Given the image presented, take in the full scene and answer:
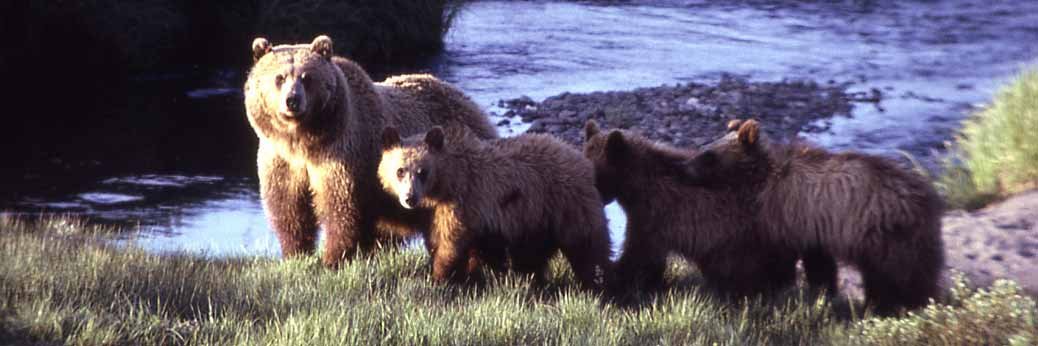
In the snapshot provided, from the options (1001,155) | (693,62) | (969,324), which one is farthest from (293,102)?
(693,62)

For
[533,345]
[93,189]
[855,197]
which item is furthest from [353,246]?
[93,189]

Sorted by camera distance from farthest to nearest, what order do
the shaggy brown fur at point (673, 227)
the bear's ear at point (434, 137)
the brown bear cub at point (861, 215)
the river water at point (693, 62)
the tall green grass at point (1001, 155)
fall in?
the river water at point (693, 62) → the tall green grass at point (1001, 155) → the shaggy brown fur at point (673, 227) → the bear's ear at point (434, 137) → the brown bear cub at point (861, 215)

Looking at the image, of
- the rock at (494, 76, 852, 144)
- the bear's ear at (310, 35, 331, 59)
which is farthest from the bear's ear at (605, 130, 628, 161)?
the rock at (494, 76, 852, 144)

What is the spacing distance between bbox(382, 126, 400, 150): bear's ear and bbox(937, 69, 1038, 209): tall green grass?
5.05 meters

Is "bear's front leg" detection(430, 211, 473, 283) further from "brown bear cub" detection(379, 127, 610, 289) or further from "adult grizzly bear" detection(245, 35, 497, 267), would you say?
"adult grizzly bear" detection(245, 35, 497, 267)

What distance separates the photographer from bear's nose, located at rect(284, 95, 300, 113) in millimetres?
6473

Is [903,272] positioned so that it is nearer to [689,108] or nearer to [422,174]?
[422,174]

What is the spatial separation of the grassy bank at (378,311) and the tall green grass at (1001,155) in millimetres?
3251

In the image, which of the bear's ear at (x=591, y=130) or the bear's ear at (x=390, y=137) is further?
the bear's ear at (x=591, y=130)

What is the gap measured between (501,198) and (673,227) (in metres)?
0.91

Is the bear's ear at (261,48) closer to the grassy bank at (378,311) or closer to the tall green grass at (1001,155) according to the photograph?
the grassy bank at (378,311)

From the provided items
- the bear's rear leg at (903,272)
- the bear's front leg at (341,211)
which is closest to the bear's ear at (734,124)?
the bear's rear leg at (903,272)

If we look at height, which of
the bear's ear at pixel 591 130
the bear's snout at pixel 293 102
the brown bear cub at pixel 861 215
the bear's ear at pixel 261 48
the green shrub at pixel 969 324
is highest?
the bear's ear at pixel 261 48

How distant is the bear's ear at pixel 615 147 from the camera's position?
7.04 m
